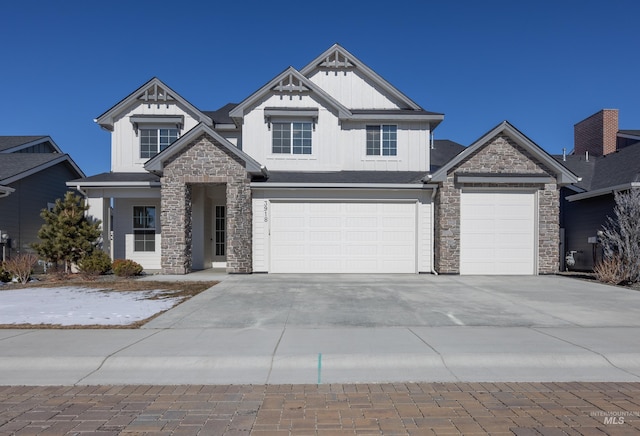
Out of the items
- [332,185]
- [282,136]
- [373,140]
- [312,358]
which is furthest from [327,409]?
[373,140]

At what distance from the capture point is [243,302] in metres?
9.42

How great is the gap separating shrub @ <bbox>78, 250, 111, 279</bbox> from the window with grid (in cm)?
236

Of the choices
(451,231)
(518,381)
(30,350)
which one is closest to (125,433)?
(30,350)

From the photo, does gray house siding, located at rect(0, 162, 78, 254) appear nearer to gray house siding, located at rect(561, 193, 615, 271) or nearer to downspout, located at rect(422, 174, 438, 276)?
downspout, located at rect(422, 174, 438, 276)

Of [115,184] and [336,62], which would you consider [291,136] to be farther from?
[115,184]

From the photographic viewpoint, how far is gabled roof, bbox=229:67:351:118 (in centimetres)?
1620

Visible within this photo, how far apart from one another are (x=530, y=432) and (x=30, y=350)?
6.31m

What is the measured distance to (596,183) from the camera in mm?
17594

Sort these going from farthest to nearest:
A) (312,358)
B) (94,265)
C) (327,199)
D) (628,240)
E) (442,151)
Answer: (442,151), (327,199), (94,265), (628,240), (312,358)

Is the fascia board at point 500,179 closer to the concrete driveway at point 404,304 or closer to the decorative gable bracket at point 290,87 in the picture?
the concrete driveway at point 404,304

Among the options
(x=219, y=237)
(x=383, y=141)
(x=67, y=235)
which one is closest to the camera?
(x=67, y=235)

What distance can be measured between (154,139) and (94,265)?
241 inches

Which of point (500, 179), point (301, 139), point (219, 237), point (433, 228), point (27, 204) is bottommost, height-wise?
point (219, 237)

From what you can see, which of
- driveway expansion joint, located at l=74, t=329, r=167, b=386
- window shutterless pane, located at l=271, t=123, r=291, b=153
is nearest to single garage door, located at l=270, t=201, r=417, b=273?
window shutterless pane, located at l=271, t=123, r=291, b=153
